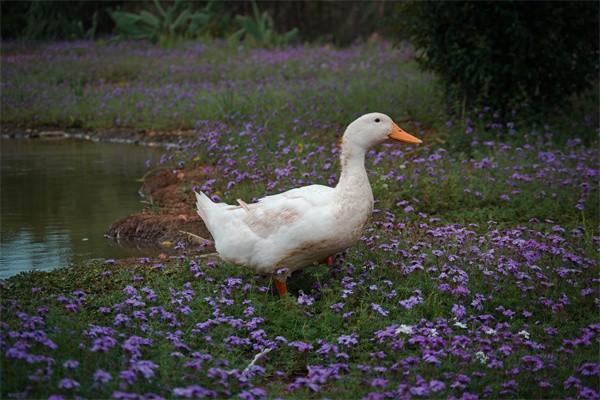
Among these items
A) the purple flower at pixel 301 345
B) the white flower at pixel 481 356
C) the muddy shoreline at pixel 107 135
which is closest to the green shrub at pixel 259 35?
the muddy shoreline at pixel 107 135

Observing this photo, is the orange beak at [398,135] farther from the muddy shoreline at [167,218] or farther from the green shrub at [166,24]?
the green shrub at [166,24]

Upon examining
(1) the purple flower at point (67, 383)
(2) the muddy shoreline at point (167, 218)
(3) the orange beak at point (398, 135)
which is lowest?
(2) the muddy shoreline at point (167, 218)

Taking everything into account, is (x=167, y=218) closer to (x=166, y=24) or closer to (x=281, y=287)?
(x=281, y=287)

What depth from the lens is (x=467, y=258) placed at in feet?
20.4

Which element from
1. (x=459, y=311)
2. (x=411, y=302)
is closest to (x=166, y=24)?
(x=411, y=302)

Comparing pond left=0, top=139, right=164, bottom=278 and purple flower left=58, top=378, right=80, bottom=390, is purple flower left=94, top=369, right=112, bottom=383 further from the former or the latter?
pond left=0, top=139, right=164, bottom=278

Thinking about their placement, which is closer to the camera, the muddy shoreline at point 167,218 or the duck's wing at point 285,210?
the duck's wing at point 285,210

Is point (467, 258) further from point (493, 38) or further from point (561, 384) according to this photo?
point (493, 38)

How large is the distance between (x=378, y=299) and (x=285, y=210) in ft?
2.66

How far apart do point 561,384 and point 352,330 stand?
49.3 inches

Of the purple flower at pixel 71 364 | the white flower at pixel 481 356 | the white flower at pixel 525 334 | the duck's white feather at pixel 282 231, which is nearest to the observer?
the purple flower at pixel 71 364

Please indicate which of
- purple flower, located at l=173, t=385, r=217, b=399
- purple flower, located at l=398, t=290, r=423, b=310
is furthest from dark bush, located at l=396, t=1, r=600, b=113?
purple flower, located at l=173, t=385, r=217, b=399

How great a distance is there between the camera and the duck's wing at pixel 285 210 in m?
5.70

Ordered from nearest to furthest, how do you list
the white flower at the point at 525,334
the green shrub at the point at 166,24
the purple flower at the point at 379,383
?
1. the purple flower at the point at 379,383
2. the white flower at the point at 525,334
3. the green shrub at the point at 166,24
